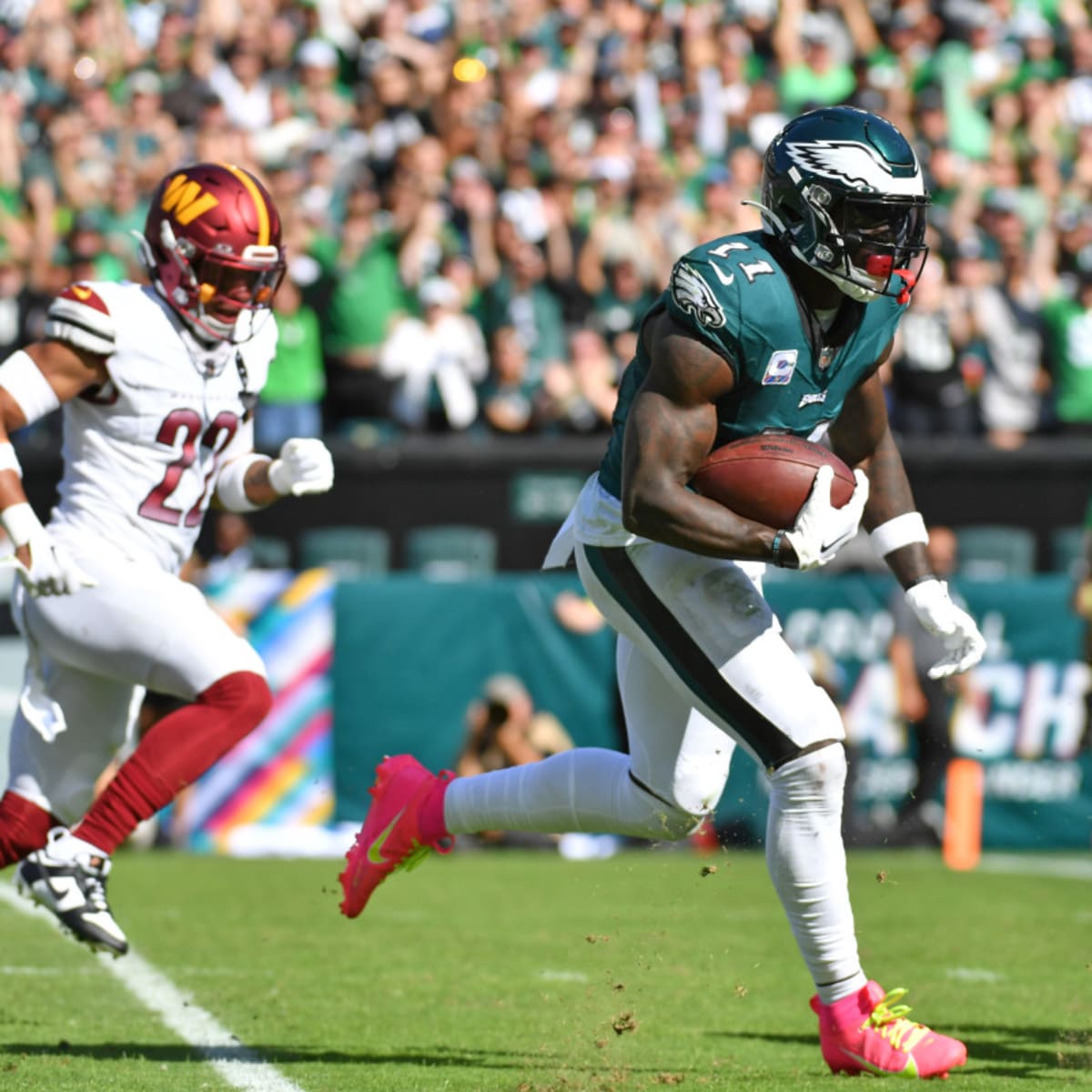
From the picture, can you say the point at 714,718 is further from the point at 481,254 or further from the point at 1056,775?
the point at 481,254

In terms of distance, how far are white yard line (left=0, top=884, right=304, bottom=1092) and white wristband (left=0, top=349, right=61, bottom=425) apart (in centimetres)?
154

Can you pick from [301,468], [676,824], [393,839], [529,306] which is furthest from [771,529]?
[529,306]

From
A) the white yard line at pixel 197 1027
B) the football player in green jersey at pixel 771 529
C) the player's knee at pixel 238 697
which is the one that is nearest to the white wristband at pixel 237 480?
the player's knee at pixel 238 697

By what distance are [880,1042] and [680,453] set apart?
131cm

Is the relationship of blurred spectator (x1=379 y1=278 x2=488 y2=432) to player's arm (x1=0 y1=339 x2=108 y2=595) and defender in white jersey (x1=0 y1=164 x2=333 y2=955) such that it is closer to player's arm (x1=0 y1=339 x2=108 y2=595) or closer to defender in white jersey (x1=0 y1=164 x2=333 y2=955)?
defender in white jersey (x1=0 y1=164 x2=333 y2=955)

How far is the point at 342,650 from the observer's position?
10.5 metres

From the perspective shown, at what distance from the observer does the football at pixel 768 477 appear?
4.27 metres

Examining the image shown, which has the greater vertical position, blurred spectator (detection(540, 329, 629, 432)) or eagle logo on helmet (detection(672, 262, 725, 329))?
eagle logo on helmet (detection(672, 262, 725, 329))

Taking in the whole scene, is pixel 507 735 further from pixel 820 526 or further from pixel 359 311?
pixel 820 526

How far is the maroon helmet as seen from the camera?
526 cm

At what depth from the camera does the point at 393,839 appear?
5168 millimetres

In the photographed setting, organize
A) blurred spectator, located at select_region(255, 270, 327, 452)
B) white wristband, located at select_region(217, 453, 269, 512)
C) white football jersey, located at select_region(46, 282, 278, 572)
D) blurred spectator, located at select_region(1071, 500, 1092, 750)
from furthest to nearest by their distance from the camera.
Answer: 1. blurred spectator, located at select_region(255, 270, 327, 452)
2. blurred spectator, located at select_region(1071, 500, 1092, 750)
3. white wristband, located at select_region(217, 453, 269, 512)
4. white football jersey, located at select_region(46, 282, 278, 572)

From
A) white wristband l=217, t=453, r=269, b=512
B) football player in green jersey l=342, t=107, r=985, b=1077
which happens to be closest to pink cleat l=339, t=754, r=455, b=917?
football player in green jersey l=342, t=107, r=985, b=1077

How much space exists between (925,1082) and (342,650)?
6367mm
